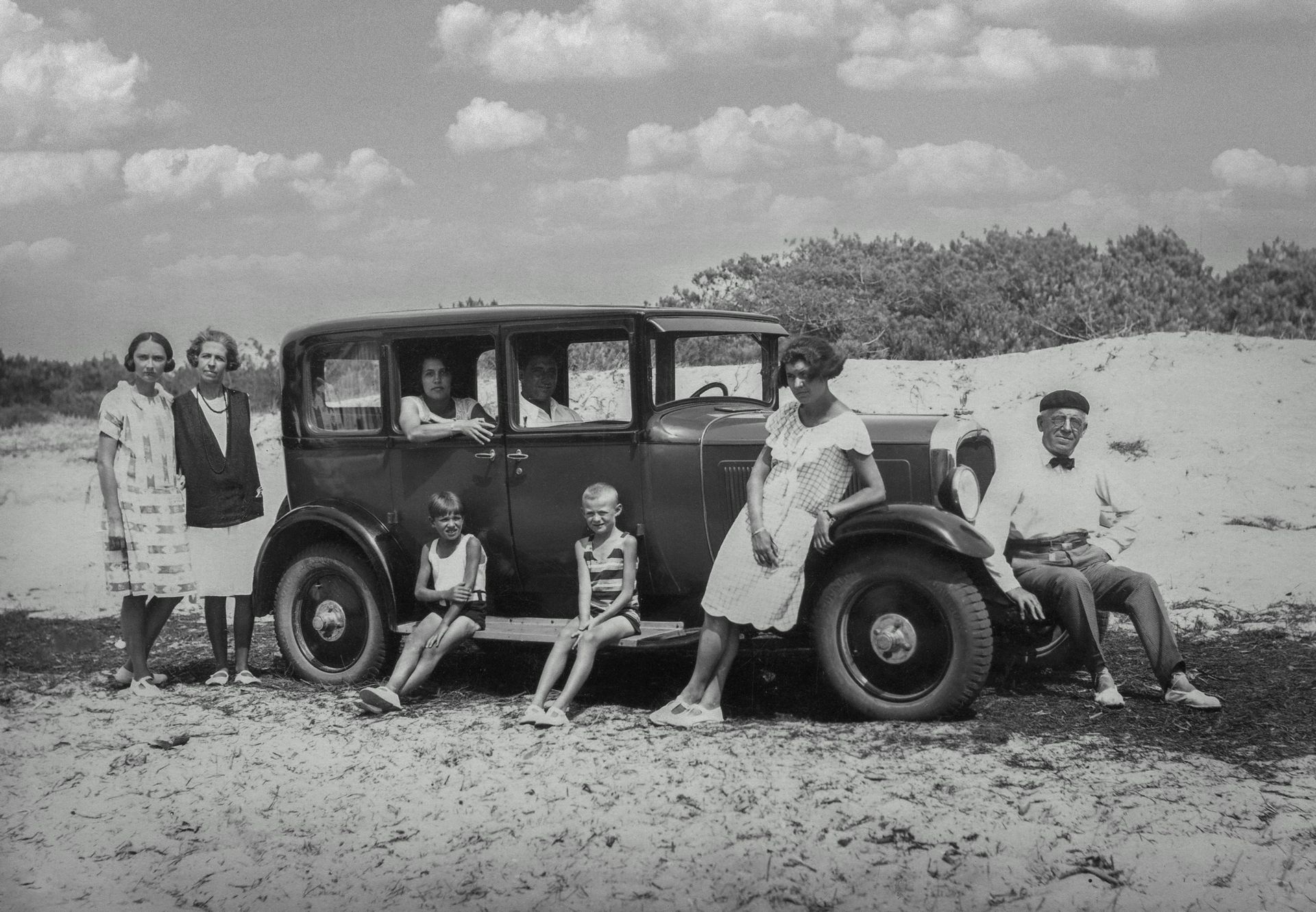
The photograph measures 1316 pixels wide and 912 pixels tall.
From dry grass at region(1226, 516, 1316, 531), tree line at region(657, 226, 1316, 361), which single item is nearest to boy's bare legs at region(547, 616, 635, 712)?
dry grass at region(1226, 516, 1316, 531)

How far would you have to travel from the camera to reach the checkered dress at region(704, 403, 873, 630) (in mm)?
Answer: 5016

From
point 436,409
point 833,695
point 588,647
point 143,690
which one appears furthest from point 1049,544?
point 143,690

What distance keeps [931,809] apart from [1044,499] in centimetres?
192

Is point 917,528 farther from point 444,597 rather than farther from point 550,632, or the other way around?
point 444,597

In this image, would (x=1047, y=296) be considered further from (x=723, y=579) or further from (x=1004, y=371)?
(x=723, y=579)

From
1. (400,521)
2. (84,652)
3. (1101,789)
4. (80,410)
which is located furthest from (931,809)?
(80,410)

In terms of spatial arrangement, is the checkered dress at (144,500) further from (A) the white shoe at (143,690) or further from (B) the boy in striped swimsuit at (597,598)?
(B) the boy in striped swimsuit at (597,598)

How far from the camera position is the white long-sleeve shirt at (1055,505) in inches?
210

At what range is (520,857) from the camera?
3.76 meters

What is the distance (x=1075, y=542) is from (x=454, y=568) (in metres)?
2.84

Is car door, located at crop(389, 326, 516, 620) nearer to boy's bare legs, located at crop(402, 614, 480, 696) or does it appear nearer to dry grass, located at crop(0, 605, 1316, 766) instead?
boy's bare legs, located at crop(402, 614, 480, 696)

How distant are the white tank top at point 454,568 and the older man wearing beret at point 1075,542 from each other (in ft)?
7.48

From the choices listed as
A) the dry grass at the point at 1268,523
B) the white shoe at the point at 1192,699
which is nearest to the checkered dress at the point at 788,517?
the white shoe at the point at 1192,699

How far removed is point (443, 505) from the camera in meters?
5.62
